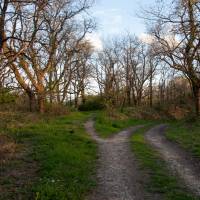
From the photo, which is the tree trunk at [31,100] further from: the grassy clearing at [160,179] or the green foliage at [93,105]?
the green foliage at [93,105]

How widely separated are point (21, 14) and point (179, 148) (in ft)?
33.2

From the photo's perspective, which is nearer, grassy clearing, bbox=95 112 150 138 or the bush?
grassy clearing, bbox=95 112 150 138

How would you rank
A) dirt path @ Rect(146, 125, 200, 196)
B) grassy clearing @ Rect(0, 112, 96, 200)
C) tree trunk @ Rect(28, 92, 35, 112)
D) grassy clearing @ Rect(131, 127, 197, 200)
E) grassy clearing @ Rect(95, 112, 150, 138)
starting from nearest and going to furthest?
grassy clearing @ Rect(0, 112, 96, 200)
grassy clearing @ Rect(131, 127, 197, 200)
dirt path @ Rect(146, 125, 200, 196)
grassy clearing @ Rect(95, 112, 150, 138)
tree trunk @ Rect(28, 92, 35, 112)

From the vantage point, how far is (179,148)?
55.2ft

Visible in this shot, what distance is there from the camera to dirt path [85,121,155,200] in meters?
8.92

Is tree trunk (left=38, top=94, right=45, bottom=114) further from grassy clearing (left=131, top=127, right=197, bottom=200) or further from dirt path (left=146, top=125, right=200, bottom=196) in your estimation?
grassy clearing (left=131, top=127, right=197, bottom=200)

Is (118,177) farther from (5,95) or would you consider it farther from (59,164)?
(5,95)

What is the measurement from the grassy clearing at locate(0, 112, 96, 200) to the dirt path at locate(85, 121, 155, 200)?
32 cm

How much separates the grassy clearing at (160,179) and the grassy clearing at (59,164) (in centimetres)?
169

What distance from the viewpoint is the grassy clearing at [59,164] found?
878cm

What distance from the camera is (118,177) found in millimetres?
10703

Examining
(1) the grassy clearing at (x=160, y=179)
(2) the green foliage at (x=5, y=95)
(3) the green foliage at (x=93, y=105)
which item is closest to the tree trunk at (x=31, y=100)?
(2) the green foliage at (x=5, y=95)

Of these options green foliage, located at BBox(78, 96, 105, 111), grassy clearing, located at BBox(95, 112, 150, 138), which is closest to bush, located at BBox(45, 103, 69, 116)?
grassy clearing, located at BBox(95, 112, 150, 138)

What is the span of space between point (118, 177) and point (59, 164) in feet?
6.85
